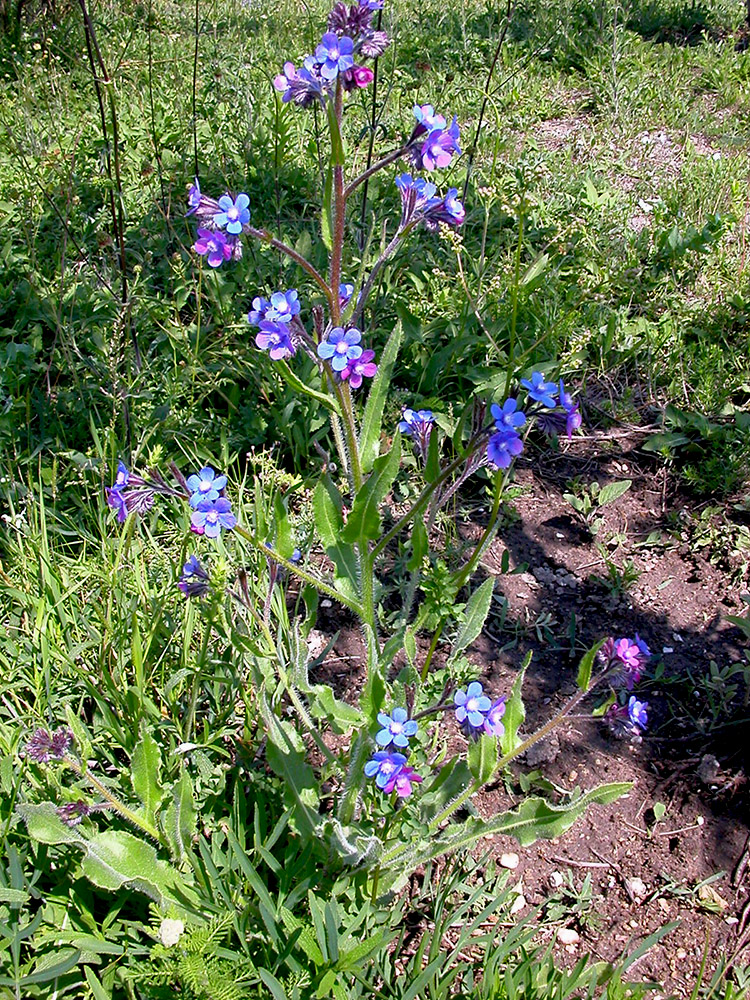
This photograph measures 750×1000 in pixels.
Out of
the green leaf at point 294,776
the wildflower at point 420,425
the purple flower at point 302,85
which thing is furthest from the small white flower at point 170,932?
the purple flower at point 302,85

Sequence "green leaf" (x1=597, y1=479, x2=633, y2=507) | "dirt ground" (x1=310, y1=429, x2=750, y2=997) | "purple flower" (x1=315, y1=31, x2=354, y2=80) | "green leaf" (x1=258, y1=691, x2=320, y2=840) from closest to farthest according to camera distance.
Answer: "purple flower" (x1=315, y1=31, x2=354, y2=80) → "green leaf" (x1=258, y1=691, x2=320, y2=840) → "dirt ground" (x1=310, y1=429, x2=750, y2=997) → "green leaf" (x1=597, y1=479, x2=633, y2=507)

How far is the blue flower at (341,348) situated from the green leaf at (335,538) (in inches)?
10.1

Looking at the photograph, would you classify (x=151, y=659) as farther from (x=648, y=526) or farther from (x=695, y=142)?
(x=695, y=142)

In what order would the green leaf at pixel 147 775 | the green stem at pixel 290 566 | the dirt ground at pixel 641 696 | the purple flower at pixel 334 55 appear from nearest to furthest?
the purple flower at pixel 334 55
the green stem at pixel 290 566
the green leaf at pixel 147 775
the dirt ground at pixel 641 696

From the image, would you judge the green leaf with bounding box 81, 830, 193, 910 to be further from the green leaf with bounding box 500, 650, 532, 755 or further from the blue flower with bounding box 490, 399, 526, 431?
the blue flower with bounding box 490, 399, 526, 431

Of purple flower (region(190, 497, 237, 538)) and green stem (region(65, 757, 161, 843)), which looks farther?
green stem (region(65, 757, 161, 843))

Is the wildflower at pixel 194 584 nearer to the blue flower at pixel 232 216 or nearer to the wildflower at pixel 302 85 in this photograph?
the blue flower at pixel 232 216

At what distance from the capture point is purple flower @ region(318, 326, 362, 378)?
1479 mm

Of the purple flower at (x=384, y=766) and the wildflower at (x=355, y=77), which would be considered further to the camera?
the purple flower at (x=384, y=766)

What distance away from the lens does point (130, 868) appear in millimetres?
1717

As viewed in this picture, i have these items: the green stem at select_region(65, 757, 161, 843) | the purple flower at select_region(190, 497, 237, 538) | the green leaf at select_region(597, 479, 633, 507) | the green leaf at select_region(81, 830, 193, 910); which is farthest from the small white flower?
the green leaf at select_region(597, 479, 633, 507)

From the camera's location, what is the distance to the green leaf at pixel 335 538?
5.42 feet

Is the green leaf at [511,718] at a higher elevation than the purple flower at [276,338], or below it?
below

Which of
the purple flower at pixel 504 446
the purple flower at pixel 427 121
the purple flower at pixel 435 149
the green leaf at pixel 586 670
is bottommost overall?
the green leaf at pixel 586 670
